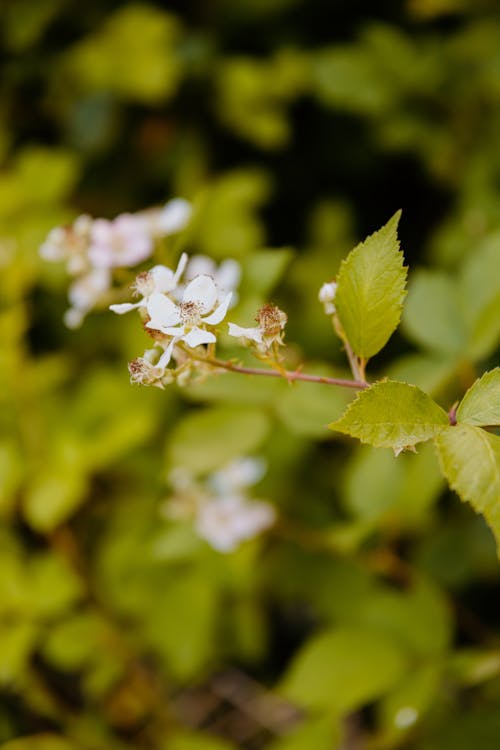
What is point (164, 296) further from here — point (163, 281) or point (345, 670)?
point (345, 670)

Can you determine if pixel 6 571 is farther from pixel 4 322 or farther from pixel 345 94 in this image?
pixel 345 94

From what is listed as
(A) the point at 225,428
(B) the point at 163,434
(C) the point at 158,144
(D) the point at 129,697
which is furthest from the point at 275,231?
(D) the point at 129,697

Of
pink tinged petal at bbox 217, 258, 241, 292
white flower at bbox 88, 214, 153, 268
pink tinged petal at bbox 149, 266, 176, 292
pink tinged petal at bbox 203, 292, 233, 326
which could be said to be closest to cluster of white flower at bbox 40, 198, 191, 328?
white flower at bbox 88, 214, 153, 268

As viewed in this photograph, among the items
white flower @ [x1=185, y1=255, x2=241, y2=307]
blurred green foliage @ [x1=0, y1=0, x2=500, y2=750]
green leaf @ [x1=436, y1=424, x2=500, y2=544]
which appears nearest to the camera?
green leaf @ [x1=436, y1=424, x2=500, y2=544]

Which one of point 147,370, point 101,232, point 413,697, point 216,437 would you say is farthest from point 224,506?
point 147,370

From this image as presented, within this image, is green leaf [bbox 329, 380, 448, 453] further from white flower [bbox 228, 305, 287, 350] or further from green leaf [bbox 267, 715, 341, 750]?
green leaf [bbox 267, 715, 341, 750]

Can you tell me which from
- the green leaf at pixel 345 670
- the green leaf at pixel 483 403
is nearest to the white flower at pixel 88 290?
the green leaf at pixel 483 403

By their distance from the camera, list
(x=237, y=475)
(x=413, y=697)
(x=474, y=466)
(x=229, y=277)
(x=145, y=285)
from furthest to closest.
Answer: (x=237, y=475), (x=413, y=697), (x=229, y=277), (x=145, y=285), (x=474, y=466)

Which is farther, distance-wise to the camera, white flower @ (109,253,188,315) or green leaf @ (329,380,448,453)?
white flower @ (109,253,188,315)
